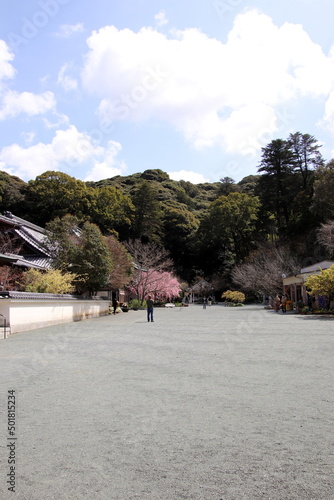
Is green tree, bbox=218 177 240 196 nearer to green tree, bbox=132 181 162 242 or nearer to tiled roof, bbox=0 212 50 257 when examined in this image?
green tree, bbox=132 181 162 242

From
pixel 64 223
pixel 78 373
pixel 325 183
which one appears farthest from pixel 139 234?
pixel 78 373

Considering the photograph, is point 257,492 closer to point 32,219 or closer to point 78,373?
point 78,373

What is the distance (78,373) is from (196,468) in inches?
168

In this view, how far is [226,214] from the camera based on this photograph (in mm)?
59594

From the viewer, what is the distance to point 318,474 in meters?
3.04

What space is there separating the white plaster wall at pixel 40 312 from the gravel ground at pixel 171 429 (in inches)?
257

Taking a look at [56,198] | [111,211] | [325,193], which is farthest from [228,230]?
[56,198]

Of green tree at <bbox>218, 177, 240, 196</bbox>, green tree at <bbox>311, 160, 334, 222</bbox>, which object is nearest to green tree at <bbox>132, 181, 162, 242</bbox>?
green tree at <bbox>218, 177, 240, 196</bbox>

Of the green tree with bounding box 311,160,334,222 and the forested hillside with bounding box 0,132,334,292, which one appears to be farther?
the forested hillside with bounding box 0,132,334,292

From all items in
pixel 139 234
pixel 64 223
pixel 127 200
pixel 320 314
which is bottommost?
pixel 320 314

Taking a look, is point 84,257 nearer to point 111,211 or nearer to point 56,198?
point 56,198

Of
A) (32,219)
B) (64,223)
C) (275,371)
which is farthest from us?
(32,219)

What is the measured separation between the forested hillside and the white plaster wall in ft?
81.1

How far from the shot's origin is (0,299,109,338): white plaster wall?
14.2 meters
